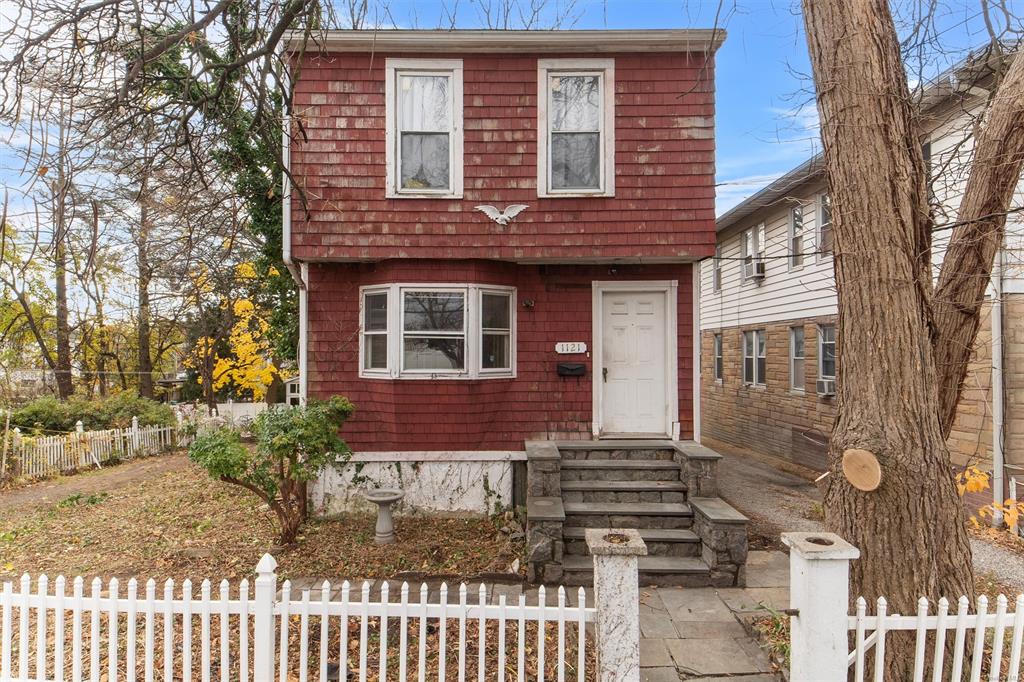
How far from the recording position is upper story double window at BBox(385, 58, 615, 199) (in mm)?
6328

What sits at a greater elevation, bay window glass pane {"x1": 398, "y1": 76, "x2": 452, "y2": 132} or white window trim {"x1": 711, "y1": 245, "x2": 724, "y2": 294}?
bay window glass pane {"x1": 398, "y1": 76, "x2": 452, "y2": 132}

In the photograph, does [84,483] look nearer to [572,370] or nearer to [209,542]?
[209,542]

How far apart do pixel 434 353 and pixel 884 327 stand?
185 inches

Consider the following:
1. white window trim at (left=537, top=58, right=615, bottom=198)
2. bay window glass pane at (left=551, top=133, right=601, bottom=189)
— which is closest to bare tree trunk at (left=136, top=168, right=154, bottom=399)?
white window trim at (left=537, top=58, right=615, bottom=198)

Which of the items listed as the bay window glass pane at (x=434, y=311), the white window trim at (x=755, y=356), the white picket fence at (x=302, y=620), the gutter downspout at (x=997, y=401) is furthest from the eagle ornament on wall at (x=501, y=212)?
the white window trim at (x=755, y=356)

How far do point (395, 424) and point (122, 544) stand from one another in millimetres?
3264

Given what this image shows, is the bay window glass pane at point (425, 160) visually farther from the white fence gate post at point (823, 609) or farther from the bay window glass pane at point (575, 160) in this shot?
the white fence gate post at point (823, 609)

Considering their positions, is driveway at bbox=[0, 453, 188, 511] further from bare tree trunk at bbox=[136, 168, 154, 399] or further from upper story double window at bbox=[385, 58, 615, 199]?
upper story double window at bbox=[385, 58, 615, 199]

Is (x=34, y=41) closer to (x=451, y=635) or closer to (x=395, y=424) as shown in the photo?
(x=395, y=424)

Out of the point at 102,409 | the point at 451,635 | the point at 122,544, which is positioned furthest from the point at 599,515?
the point at 102,409

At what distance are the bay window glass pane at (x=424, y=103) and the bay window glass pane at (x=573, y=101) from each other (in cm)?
139

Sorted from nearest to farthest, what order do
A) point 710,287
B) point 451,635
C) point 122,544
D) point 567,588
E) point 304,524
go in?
point 451,635, point 567,588, point 122,544, point 304,524, point 710,287

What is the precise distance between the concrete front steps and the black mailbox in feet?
3.00

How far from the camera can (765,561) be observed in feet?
16.4
